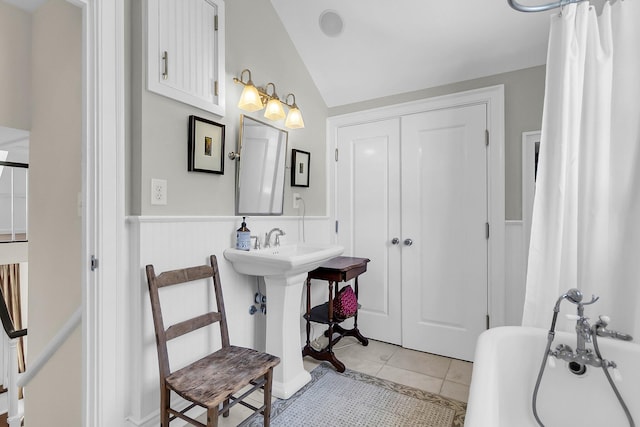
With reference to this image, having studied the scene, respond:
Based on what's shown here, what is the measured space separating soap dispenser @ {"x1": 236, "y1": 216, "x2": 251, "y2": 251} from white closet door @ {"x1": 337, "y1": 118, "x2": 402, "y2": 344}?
127 centimetres

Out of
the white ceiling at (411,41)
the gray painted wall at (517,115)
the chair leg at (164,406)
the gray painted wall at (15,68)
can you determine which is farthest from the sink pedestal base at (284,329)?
the gray painted wall at (15,68)

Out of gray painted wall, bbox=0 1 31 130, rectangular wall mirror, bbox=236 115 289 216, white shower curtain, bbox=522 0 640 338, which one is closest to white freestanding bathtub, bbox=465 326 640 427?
white shower curtain, bbox=522 0 640 338

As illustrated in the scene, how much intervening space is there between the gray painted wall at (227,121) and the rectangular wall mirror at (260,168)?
66 millimetres

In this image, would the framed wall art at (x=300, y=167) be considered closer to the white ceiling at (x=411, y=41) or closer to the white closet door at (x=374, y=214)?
the white closet door at (x=374, y=214)

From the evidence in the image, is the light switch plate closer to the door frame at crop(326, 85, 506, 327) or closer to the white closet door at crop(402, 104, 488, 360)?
the white closet door at crop(402, 104, 488, 360)

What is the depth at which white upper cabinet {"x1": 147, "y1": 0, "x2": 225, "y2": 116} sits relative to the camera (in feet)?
5.22

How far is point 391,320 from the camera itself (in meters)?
2.86

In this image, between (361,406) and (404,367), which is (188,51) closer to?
(361,406)

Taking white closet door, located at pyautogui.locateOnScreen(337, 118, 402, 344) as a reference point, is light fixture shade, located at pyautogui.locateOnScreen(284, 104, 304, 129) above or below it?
above

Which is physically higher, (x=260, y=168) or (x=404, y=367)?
(x=260, y=168)

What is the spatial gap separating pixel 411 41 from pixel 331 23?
0.64 metres

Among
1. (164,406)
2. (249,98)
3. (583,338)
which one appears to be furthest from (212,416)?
(249,98)

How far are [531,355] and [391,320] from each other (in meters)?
1.47

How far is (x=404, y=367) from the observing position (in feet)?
7.96
